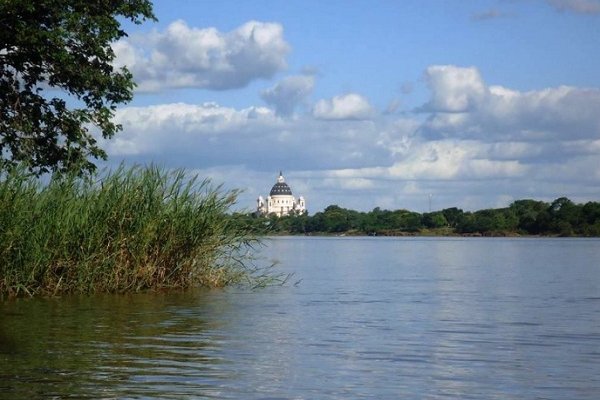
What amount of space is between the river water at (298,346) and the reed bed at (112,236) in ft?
1.71

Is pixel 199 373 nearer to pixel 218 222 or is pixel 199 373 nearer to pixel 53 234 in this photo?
pixel 53 234

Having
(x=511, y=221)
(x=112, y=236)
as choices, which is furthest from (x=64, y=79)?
(x=511, y=221)

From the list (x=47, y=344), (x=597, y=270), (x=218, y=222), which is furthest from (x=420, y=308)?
(x=597, y=270)

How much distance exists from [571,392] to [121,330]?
7.79 metres

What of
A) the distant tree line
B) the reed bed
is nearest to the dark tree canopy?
the reed bed

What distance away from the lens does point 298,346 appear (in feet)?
48.9

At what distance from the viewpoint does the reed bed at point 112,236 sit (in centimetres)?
2000

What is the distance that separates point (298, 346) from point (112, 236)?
7746mm

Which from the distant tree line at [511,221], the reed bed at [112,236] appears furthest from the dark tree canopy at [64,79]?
the distant tree line at [511,221]

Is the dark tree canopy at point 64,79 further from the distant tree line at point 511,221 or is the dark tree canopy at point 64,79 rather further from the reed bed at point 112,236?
the distant tree line at point 511,221

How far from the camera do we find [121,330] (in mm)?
16234

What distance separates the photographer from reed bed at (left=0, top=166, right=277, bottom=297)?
787 inches

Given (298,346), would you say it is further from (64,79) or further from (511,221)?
(511,221)

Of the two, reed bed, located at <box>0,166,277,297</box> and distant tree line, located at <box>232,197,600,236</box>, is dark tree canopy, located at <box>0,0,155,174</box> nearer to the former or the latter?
reed bed, located at <box>0,166,277,297</box>
